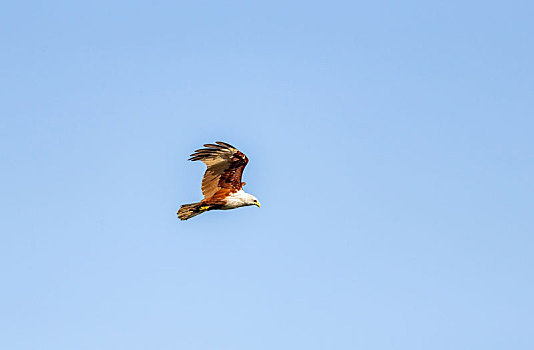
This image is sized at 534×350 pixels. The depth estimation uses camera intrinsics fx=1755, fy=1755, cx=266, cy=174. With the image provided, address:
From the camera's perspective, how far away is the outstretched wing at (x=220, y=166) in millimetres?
59625

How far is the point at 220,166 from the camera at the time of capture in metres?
60.3

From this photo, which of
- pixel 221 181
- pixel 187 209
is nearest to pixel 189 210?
pixel 187 209

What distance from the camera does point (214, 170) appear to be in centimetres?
6044

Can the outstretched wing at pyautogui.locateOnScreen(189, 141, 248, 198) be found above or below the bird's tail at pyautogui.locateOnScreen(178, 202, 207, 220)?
above

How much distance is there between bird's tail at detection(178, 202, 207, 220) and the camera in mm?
60188

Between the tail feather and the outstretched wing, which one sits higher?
the outstretched wing

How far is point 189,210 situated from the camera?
60.2 m

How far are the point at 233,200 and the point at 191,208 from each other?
1.55 metres

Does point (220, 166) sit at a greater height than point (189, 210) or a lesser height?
greater

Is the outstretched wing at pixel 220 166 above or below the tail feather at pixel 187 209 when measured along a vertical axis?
above

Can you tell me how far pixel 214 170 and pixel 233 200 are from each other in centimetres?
126

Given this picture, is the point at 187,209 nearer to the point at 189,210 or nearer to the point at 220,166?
the point at 189,210

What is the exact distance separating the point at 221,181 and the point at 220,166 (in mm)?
678

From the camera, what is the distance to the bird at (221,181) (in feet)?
196
